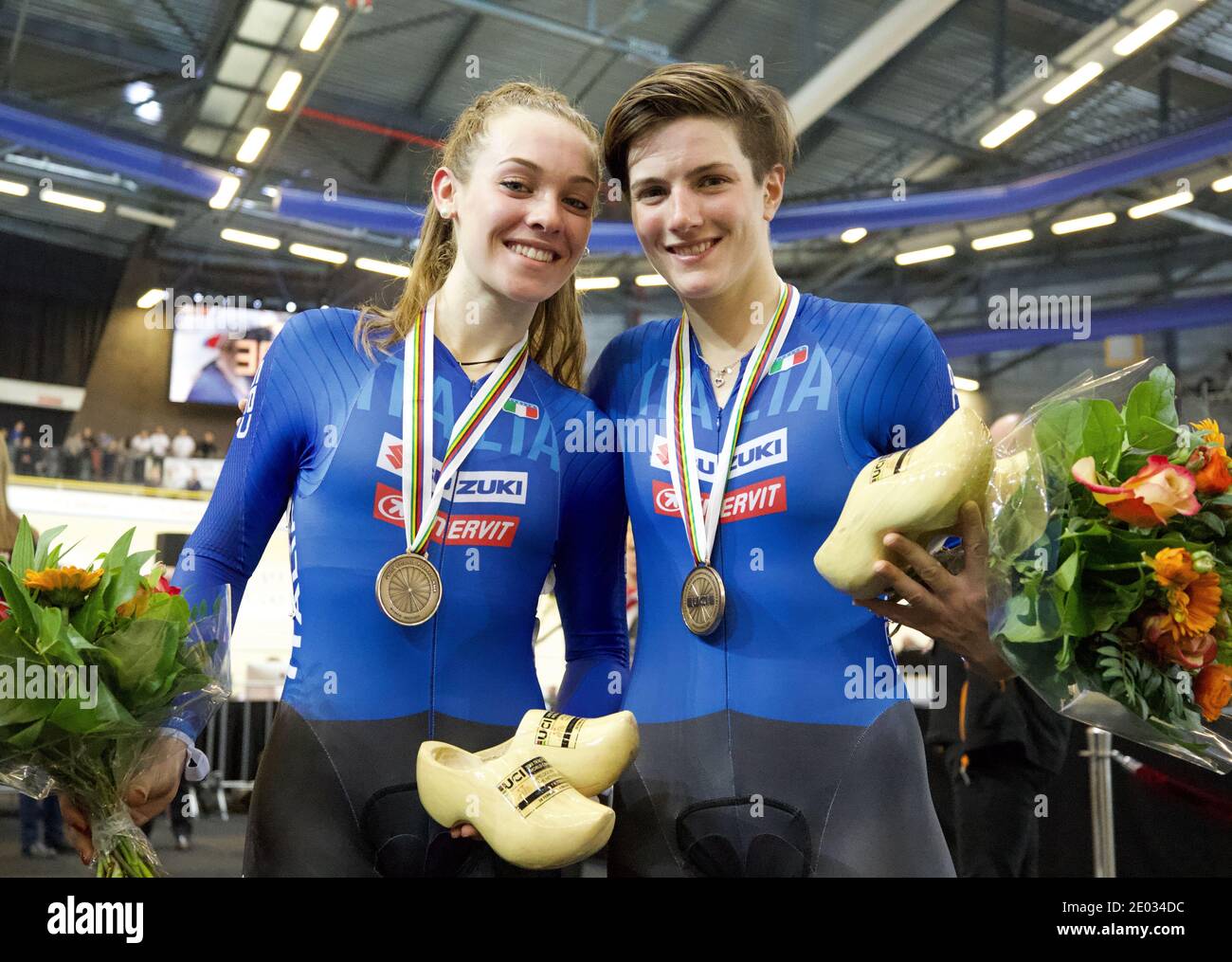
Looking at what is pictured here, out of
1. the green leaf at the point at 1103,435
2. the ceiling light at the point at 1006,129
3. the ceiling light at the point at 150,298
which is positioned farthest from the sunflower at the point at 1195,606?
the ceiling light at the point at 150,298

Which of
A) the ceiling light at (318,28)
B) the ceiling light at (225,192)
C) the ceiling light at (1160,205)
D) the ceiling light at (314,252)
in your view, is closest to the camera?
the ceiling light at (318,28)

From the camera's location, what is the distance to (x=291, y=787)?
164 cm

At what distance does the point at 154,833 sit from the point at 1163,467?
5.46 m

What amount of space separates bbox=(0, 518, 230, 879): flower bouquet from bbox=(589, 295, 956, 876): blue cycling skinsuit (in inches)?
A: 24.6

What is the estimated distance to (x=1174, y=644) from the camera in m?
1.28

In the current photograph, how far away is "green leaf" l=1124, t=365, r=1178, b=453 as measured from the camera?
1.33 meters

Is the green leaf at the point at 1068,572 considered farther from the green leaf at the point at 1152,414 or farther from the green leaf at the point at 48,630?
the green leaf at the point at 48,630

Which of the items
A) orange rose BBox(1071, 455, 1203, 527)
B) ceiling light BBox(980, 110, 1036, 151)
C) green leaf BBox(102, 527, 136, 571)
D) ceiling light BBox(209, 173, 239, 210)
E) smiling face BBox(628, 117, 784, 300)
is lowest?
green leaf BBox(102, 527, 136, 571)

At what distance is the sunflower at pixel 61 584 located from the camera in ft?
4.38

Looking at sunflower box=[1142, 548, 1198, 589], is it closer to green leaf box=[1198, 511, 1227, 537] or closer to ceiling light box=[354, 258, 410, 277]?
green leaf box=[1198, 511, 1227, 537]

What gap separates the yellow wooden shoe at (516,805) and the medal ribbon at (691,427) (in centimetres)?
42

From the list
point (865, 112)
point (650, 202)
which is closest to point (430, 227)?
point (650, 202)

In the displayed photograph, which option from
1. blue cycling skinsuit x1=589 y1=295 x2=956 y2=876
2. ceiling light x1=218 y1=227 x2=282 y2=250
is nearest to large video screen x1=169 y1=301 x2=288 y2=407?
ceiling light x1=218 y1=227 x2=282 y2=250
